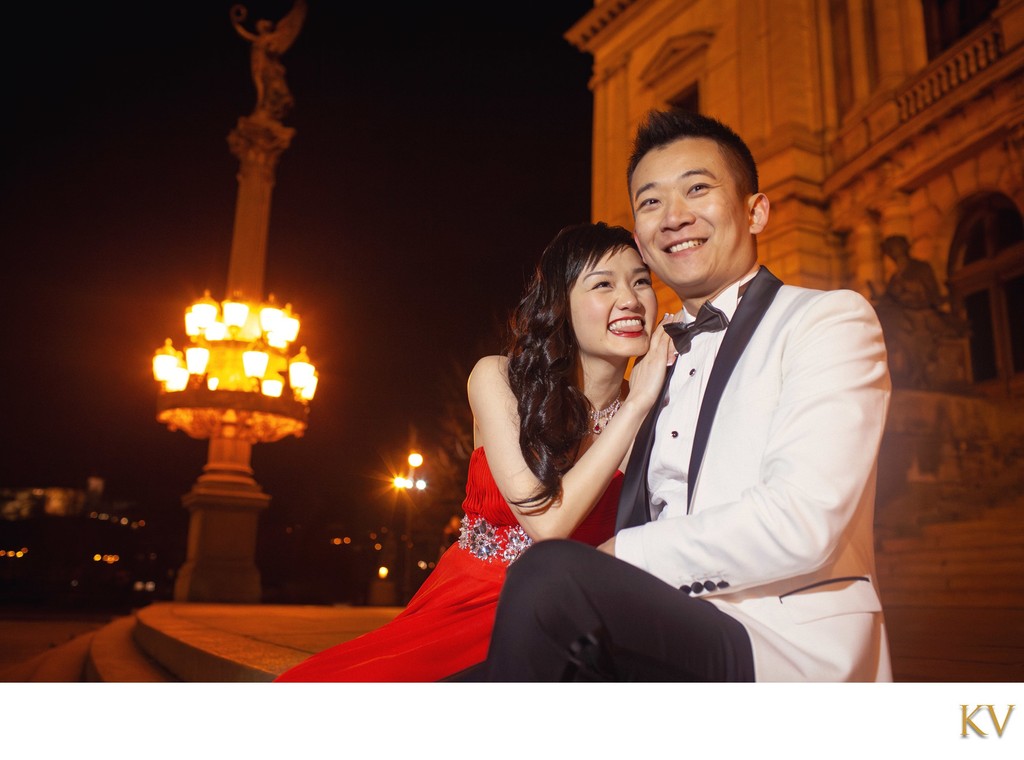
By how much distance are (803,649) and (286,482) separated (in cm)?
1756

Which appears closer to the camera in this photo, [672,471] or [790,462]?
[790,462]

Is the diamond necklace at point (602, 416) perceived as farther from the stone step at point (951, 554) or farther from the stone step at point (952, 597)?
the stone step at point (951, 554)

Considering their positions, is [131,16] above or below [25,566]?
above

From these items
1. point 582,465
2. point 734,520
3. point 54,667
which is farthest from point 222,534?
point 734,520

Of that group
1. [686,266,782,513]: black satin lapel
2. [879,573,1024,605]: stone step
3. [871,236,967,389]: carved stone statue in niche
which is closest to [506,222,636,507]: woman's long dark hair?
[686,266,782,513]: black satin lapel

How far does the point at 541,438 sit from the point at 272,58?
1449cm

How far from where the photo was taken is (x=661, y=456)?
2006mm

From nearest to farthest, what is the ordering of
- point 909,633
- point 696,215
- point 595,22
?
point 696,215, point 909,633, point 595,22

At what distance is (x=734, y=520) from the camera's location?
5.07 ft

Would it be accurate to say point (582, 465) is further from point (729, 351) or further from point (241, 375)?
point (241, 375)

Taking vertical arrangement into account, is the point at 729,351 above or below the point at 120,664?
above
